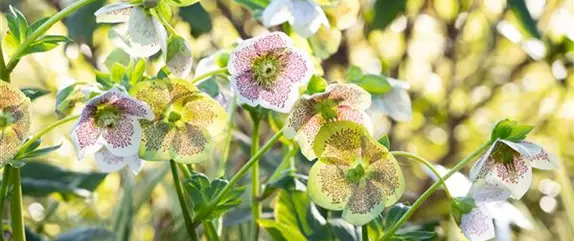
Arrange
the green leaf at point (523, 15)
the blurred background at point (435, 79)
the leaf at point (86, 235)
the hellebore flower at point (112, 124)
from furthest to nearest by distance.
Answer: the blurred background at point (435, 79)
the green leaf at point (523, 15)
the leaf at point (86, 235)
the hellebore flower at point (112, 124)

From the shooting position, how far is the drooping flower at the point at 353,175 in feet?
1.61

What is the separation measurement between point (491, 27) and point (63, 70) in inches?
27.8

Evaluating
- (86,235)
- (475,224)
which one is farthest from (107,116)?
(86,235)

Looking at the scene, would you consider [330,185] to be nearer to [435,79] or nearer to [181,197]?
[181,197]

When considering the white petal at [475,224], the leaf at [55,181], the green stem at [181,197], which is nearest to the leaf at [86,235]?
the leaf at [55,181]

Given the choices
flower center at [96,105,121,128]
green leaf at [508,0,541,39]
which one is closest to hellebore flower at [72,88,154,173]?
flower center at [96,105,121,128]

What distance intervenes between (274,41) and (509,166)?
15 cm

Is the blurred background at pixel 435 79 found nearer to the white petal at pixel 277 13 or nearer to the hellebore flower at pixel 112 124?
the white petal at pixel 277 13

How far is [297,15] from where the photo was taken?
594mm

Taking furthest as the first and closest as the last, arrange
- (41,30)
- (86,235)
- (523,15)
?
(523,15) < (86,235) < (41,30)

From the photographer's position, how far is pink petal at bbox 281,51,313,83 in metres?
0.51

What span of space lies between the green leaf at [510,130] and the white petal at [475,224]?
0.04 meters

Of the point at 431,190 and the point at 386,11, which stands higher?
the point at 431,190

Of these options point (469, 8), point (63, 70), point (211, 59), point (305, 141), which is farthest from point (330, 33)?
point (63, 70)
